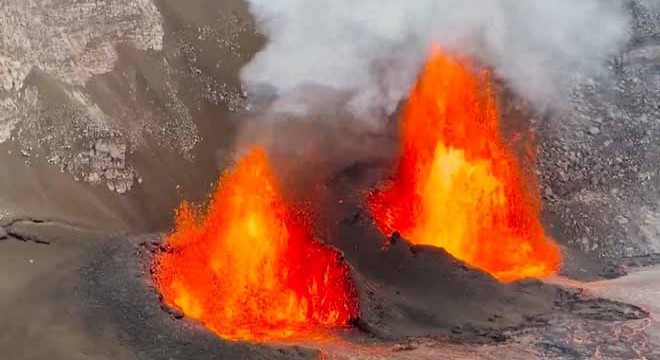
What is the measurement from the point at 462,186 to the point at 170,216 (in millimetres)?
9389

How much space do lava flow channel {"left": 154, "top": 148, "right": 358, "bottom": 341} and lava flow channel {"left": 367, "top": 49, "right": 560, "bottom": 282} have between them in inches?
121

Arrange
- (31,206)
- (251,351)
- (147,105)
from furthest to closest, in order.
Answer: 1. (147,105)
2. (31,206)
3. (251,351)

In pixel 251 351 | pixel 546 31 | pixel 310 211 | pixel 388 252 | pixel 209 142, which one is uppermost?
pixel 546 31

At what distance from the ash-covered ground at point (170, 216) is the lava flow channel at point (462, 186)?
3.12 ft

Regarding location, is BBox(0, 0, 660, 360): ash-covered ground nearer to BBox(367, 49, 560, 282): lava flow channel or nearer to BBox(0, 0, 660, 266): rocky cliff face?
BBox(0, 0, 660, 266): rocky cliff face

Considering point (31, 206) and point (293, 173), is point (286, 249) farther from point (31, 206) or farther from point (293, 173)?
point (31, 206)

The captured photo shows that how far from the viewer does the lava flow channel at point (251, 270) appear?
57.2 feet

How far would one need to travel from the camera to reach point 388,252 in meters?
19.8

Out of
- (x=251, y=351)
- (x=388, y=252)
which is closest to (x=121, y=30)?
(x=388, y=252)

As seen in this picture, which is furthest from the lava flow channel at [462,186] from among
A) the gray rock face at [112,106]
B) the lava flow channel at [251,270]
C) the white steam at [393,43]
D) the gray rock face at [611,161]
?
the gray rock face at [112,106]

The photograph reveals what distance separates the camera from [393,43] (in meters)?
25.0

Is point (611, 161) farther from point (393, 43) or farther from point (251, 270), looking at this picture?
point (251, 270)

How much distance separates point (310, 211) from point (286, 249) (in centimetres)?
186

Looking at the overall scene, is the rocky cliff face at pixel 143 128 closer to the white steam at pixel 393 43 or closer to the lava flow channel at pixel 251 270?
the lava flow channel at pixel 251 270
